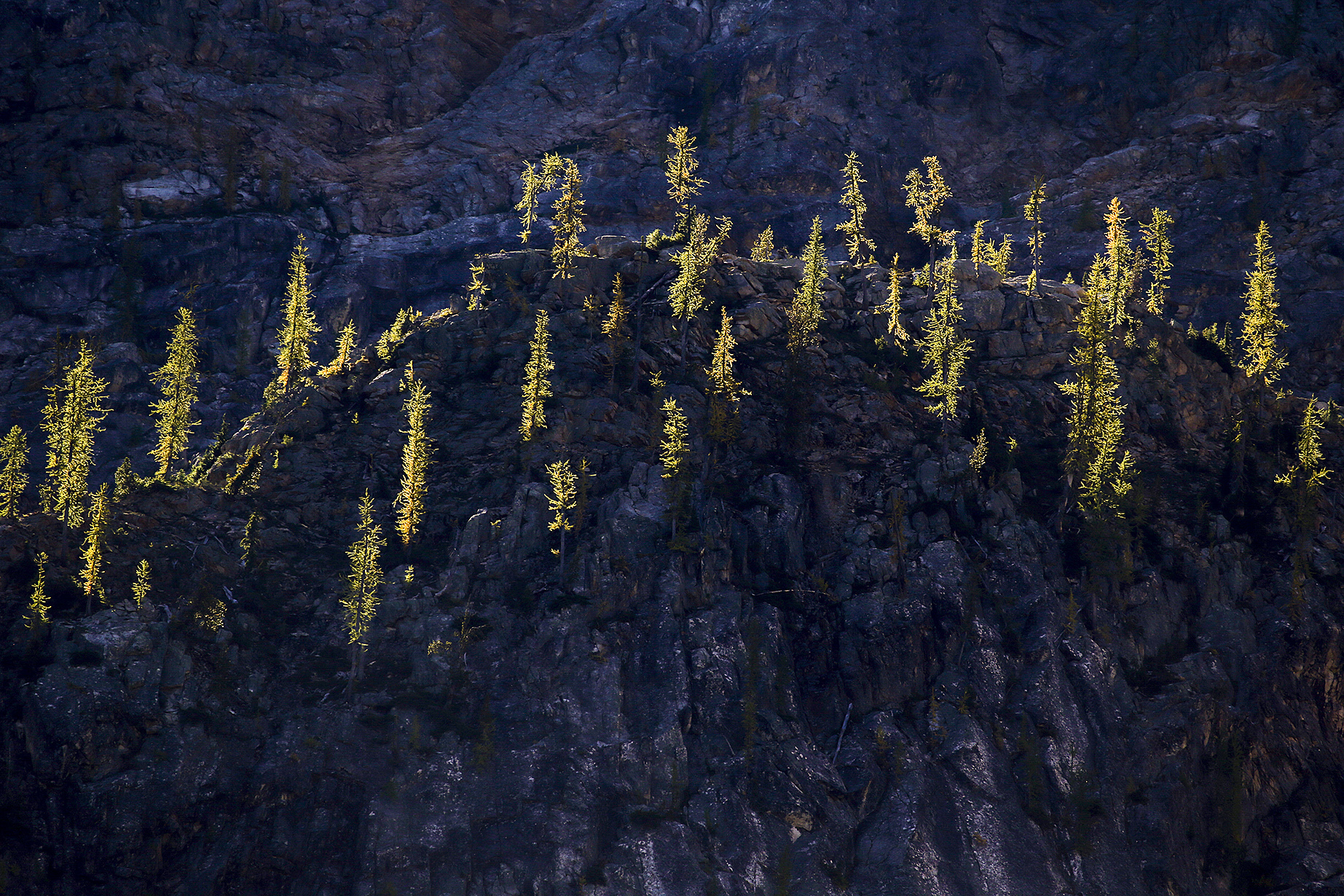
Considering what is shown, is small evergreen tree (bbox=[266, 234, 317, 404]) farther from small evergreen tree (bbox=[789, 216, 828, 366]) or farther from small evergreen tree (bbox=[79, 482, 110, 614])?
small evergreen tree (bbox=[789, 216, 828, 366])

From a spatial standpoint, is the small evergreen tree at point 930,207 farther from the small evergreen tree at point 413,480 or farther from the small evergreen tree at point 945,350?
the small evergreen tree at point 413,480

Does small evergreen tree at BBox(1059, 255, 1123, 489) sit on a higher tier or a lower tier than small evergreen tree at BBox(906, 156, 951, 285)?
lower

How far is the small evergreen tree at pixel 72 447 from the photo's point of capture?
7925cm

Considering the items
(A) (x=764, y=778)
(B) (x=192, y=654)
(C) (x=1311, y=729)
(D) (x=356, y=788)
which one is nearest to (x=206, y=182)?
(B) (x=192, y=654)

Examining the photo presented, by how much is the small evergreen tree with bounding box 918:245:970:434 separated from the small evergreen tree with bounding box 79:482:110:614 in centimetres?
6548

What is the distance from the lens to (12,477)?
261 feet

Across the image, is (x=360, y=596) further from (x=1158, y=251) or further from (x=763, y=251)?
(x=1158, y=251)

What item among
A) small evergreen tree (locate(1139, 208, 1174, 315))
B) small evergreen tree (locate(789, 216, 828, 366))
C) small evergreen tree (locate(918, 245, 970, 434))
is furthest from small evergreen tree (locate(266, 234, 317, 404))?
small evergreen tree (locate(1139, 208, 1174, 315))

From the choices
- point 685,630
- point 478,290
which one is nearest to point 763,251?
point 478,290

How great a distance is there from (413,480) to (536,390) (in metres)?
12.5

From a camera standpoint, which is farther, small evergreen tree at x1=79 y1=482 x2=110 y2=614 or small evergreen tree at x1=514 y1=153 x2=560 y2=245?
small evergreen tree at x1=514 y1=153 x2=560 y2=245

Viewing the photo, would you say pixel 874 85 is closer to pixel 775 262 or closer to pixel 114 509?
pixel 775 262

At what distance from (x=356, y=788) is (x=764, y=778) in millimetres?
27550

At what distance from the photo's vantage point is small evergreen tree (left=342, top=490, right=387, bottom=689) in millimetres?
75250
